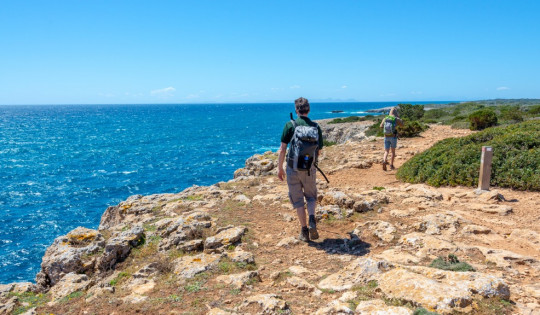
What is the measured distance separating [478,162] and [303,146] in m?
7.00

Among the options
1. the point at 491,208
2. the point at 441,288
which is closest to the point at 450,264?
the point at 441,288

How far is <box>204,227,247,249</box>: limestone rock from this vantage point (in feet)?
21.9

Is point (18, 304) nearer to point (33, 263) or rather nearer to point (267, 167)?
point (267, 167)

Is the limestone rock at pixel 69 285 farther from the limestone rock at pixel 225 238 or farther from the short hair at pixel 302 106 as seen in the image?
the short hair at pixel 302 106

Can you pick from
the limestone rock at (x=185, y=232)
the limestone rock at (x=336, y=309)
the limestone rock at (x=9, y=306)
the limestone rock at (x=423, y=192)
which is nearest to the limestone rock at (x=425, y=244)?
the limestone rock at (x=336, y=309)

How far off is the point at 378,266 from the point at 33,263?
1804 cm

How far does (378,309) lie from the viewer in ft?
12.2

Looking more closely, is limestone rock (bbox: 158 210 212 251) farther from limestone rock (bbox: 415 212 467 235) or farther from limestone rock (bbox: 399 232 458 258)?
limestone rock (bbox: 415 212 467 235)

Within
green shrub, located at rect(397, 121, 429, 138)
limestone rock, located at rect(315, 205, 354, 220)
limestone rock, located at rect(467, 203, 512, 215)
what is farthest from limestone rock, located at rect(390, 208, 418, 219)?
green shrub, located at rect(397, 121, 429, 138)

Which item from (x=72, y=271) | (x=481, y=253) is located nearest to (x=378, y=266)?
(x=481, y=253)

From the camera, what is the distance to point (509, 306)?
370 centimetres

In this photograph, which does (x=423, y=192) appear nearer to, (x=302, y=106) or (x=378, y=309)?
(x=302, y=106)

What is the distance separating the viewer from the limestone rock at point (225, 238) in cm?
667

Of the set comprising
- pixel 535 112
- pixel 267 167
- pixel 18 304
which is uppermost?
pixel 535 112
